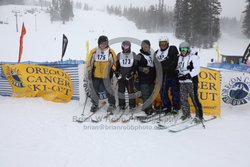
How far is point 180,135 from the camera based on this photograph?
5062 mm

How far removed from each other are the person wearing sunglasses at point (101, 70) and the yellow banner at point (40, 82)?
3.59 ft

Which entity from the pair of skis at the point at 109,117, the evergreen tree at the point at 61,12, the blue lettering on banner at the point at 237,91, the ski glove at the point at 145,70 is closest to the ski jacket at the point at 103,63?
the ski glove at the point at 145,70

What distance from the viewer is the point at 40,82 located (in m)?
7.52

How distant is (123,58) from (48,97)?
114 inches

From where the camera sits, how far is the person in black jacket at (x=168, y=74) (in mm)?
5898

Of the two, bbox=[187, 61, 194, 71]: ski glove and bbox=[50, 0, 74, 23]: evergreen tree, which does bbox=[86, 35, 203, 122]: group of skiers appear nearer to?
bbox=[187, 61, 194, 71]: ski glove

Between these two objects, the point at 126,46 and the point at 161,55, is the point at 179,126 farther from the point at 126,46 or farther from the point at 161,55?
the point at 126,46

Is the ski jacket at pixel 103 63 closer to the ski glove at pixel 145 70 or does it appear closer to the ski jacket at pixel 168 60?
the ski glove at pixel 145 70

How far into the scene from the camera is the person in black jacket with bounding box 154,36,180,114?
5898 millimetres

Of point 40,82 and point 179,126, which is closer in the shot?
point 179,126

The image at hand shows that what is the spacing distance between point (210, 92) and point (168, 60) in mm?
1606

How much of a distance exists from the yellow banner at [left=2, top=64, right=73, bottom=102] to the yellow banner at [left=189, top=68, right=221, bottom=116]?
4.00 meters

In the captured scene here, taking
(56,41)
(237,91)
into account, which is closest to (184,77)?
(237,91)

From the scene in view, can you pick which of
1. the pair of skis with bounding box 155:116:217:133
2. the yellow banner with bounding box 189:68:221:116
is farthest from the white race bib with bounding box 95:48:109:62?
the yellow banner with bounding box 189:68:221:116
